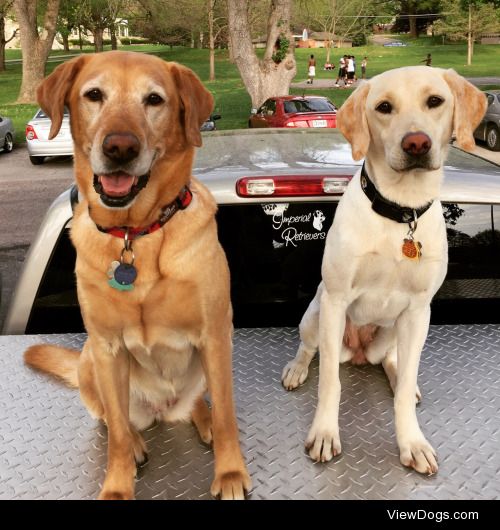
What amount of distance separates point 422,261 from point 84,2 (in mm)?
45798

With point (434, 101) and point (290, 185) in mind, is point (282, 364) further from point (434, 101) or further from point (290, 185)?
point (434, 101)

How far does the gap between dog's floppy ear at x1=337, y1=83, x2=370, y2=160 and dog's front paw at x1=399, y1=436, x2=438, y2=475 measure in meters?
0.99

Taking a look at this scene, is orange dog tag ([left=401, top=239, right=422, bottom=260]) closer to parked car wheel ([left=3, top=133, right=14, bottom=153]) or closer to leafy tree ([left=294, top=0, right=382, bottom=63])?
parked car wheel ([left=3, top=133, right=14, bottom=153])

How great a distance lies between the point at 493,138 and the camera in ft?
57.4

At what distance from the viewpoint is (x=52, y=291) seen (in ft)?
9.25

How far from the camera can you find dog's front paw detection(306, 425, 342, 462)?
6.17 ft

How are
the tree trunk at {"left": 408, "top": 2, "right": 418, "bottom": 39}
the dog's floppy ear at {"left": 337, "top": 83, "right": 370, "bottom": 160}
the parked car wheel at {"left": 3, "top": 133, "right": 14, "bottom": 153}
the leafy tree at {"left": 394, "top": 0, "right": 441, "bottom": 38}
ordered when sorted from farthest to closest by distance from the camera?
the tree trunk at {"left": 408, "top": 2, "right": 418, "bottom": 39} < the leafy tree at {"left": 394, "top": 0, "right": 441, "bottom": 38} < the parked car wheel at {"left": 3, "top": 133, "right": 14, "bottom": 153} < the dog's floppy ear at {"left": 337, "top": 83, "right": 370, "bottom": 160}

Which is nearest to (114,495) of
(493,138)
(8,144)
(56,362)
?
(56,362)

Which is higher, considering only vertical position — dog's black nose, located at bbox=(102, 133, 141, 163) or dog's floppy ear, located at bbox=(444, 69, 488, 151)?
dog's floppy ear, located at bbox=(444, 69, 488, 151)

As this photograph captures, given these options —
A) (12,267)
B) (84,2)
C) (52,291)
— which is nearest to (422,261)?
(52,291)

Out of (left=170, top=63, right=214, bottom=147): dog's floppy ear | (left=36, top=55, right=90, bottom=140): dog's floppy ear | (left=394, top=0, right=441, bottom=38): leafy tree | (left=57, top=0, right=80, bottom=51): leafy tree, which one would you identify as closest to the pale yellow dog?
(left=170, top=63, right=214, bottom=147): dog's floppy ear

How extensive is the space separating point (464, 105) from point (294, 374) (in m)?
1.21

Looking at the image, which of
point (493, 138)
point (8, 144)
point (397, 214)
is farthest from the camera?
point (8, 144)
